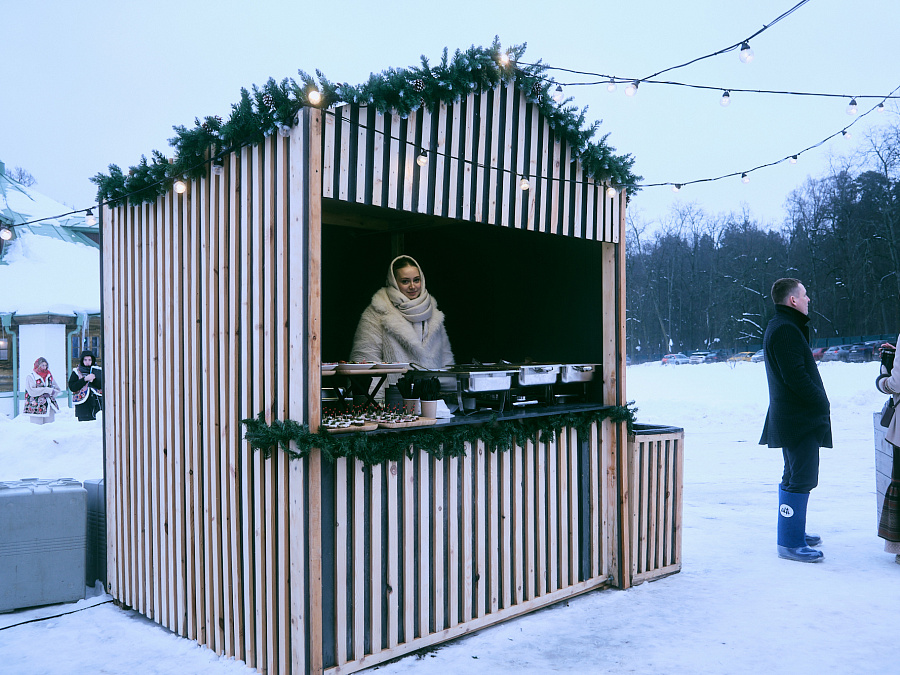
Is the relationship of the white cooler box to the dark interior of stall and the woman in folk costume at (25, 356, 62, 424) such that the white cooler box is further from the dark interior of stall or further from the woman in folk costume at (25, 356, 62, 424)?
the woman in folk costume at (25, 356, 62, 424)

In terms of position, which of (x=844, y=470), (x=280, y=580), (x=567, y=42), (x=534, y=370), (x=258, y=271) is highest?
(x=567, y=42)

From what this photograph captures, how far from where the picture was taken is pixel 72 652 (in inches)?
146

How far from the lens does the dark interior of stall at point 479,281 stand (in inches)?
209

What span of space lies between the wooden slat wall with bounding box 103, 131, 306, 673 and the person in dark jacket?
3.49m

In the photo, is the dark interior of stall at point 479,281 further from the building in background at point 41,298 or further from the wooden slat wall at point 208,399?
the building in background at point 41,298

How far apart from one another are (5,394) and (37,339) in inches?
65.5

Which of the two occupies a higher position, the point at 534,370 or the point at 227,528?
the point at 534,370

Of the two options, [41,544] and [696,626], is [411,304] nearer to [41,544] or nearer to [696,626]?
[696,626]

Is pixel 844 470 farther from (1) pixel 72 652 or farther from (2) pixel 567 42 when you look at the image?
(1) pixel 72 652

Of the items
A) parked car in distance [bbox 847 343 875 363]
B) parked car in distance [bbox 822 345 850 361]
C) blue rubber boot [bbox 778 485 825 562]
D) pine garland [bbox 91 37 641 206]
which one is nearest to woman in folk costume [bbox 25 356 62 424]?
pine garland [bbox 91 37 641 206]

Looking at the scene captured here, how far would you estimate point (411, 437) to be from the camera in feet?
11.9

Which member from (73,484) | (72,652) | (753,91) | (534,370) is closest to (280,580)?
(72,652)


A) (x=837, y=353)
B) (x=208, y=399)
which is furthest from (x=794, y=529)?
(x=837, y=353)

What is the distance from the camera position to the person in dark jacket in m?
4.89
